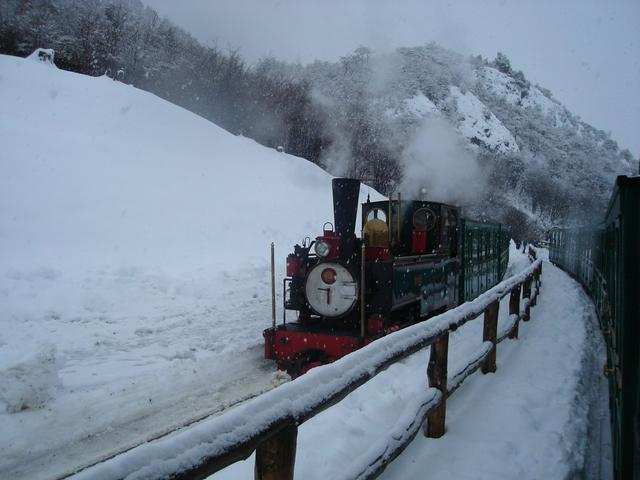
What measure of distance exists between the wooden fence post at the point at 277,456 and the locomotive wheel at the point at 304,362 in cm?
430

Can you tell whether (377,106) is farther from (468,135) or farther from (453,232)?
(453,232)

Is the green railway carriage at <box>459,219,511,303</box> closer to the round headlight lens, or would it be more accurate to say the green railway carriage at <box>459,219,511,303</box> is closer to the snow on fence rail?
the round headlight lens

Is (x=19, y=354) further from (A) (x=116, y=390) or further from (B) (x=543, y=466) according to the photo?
(B) (x=543, y=466)

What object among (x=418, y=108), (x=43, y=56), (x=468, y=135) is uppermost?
(x=418, y=108)

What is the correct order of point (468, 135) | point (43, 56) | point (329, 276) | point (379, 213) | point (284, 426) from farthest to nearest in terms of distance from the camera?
point (468, 135) < point (43, 56) < point (379, 213) < point (329, 276) < point (284, 426)

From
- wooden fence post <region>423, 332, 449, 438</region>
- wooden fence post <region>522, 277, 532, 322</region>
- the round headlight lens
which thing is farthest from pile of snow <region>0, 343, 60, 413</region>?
wooden fence post <region>522, 277, 532, 322</region>

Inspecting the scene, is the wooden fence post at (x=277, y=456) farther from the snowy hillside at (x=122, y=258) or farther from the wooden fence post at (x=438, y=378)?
the snowy hillside at (x=122, y=258)

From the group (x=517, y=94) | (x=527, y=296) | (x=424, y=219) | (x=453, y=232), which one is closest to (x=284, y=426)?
(x=424, y=219)

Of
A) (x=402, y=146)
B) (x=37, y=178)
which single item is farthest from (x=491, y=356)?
(x=402, y=146)

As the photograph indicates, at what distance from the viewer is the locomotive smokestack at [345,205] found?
21.4 feet

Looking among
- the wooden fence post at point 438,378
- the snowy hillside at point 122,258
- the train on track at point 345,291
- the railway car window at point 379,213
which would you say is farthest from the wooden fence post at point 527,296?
the wooden fence post at point 438,378

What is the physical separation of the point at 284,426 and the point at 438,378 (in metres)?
2.16

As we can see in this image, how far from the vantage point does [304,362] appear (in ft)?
20.6

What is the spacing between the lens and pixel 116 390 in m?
5.43
